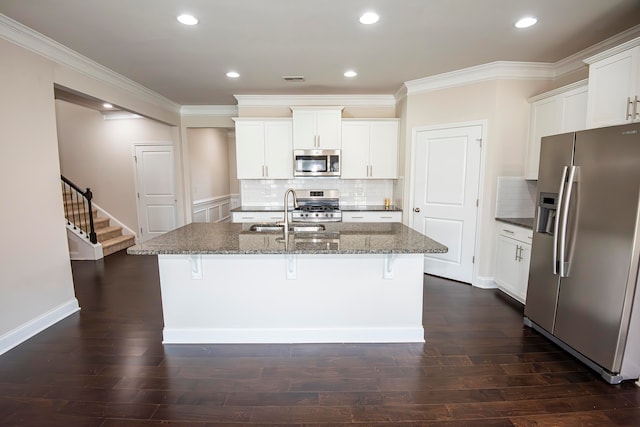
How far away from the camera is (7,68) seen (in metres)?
2.47

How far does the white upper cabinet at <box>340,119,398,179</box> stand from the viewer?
15.4 feet

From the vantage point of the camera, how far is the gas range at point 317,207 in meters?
4.68

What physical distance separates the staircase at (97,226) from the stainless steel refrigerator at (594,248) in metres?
6.40

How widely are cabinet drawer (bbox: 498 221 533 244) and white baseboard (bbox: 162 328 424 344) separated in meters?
1.56

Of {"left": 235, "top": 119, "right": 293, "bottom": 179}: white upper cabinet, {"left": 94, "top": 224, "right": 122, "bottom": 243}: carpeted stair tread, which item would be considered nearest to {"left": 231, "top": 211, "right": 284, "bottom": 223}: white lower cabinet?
{"left": 235, "top": 119, "right": 293, "bottom": 179}: white upper cabinet

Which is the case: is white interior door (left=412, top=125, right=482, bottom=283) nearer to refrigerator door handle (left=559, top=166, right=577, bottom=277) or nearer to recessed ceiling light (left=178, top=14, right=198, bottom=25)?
refrigerator door handle (left=559, top=166, right=577, bottom=277)

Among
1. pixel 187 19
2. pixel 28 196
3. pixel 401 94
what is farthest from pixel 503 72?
pixel 28 196

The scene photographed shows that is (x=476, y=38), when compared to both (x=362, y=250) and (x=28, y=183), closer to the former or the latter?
(x=362, y=250)

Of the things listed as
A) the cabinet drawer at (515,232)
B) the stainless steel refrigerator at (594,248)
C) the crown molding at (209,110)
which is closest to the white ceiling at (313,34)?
the stainless steel refrigerator at (594,248)

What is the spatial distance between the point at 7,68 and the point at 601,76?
191 inches

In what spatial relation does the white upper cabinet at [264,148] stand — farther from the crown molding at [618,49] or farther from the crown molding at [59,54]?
the crown molding at [618,49]

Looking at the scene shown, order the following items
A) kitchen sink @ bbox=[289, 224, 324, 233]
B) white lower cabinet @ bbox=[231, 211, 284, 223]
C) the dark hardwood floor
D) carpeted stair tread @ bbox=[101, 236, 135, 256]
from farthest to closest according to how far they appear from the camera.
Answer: carpeted stair tread @ bbox=[101, 236, 135, 256]
white lower cabinet @ bbox=[231, 211, 284, 223]
kitchen sink @ bbox=[289, 224, 324, 233]
the dark hardwood floor

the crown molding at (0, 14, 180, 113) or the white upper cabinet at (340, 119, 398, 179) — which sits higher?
the crown molding at (0, 14, 180, 113)

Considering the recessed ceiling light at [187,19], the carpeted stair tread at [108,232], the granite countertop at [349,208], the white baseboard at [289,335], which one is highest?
the recessed ceiling light at [187,19]
